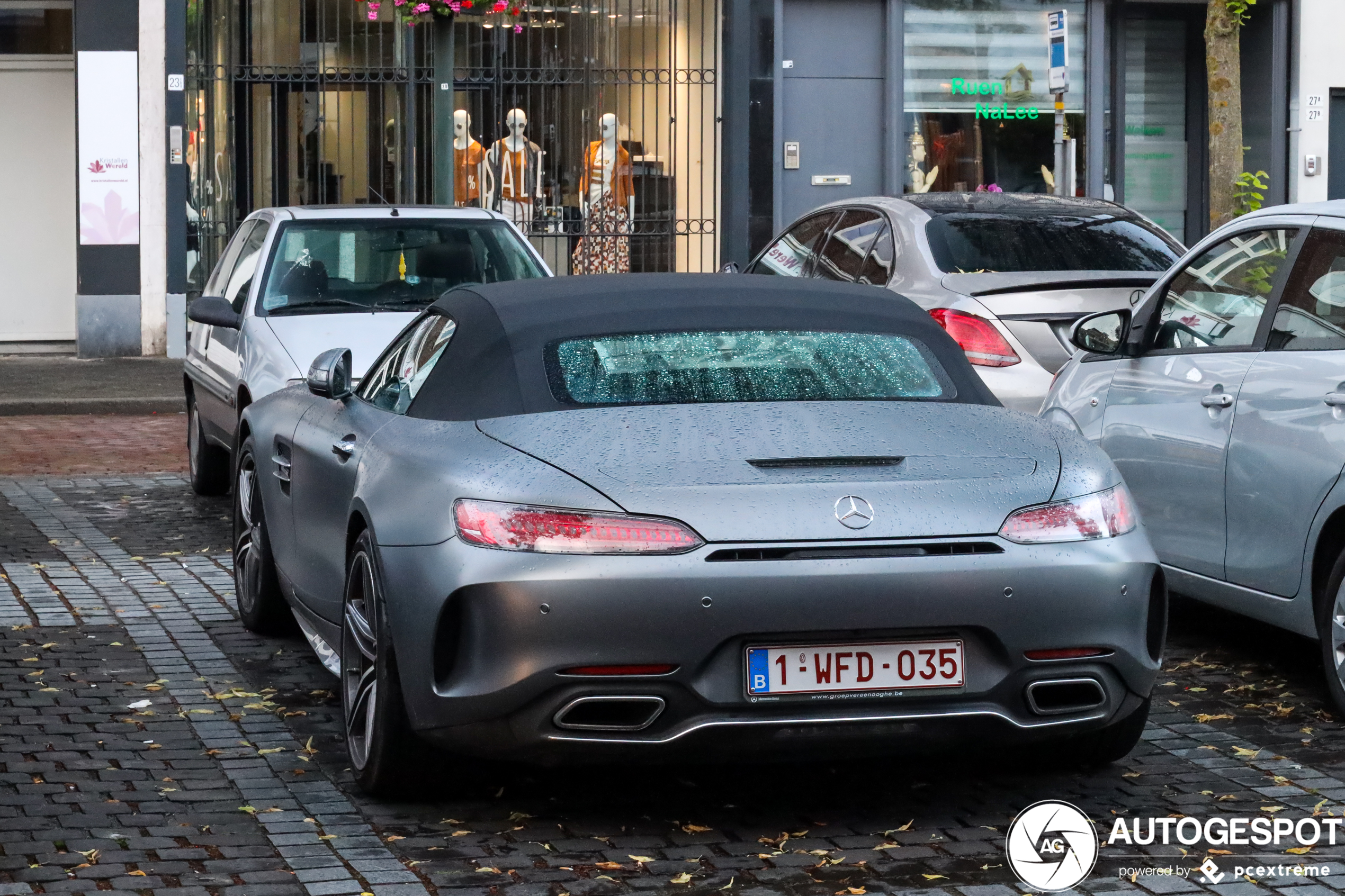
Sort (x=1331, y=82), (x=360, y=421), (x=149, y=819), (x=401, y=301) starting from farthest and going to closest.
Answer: (x=1331, y=82), (x=401, y=301), (x=360, y=421), (x=149, y=819)

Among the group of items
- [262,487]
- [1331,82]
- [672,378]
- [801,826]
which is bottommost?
[801,826]

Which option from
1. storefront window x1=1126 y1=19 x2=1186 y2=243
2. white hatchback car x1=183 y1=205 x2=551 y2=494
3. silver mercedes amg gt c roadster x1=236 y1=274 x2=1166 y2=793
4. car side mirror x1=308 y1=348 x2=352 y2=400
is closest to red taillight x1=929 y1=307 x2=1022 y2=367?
white hatchback car x1=183 y1=205 x2=551 y2=494

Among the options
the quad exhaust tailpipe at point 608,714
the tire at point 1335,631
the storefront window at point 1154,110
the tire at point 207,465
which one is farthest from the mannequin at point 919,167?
the quad exhaust tailpipe at point 608,714

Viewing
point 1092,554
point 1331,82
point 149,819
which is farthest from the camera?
point 1331,82

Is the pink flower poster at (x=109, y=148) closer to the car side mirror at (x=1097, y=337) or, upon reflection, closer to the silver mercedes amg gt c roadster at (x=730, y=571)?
the car side mirror at (x=1097, y=337)

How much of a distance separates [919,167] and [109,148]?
Answer: 8.02 metres

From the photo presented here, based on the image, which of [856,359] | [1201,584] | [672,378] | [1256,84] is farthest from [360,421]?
[1256,84]

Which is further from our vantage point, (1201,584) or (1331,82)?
(1331,82)

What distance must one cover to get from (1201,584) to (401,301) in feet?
15.6

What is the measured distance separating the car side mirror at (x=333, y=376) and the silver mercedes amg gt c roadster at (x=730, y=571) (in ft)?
3.18

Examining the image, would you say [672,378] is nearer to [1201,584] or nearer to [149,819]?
[149,819]

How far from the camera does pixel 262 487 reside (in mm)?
7141

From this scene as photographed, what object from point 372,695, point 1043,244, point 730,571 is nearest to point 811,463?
point 730,571

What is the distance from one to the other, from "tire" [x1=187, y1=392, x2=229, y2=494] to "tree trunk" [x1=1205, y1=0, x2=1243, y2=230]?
270 inches
